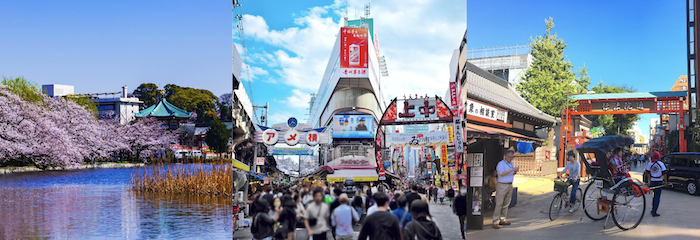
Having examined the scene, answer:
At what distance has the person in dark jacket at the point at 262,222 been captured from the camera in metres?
3.64

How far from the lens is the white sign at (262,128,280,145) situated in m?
3.84

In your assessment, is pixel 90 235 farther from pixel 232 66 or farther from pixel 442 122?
pixel 442 122

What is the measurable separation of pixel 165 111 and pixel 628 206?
28.4 m

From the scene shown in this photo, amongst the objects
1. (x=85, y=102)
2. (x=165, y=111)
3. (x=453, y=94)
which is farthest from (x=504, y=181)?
(x=85, y=102)

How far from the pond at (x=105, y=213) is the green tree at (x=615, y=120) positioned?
858 cm

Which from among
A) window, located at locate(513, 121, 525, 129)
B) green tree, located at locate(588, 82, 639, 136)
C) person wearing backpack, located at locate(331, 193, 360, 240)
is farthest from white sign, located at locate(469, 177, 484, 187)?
green tree, located at locate(588, 82, 639, 136)

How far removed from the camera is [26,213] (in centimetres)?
1497

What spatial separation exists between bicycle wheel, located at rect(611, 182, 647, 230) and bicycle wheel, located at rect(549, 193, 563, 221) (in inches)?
22.9

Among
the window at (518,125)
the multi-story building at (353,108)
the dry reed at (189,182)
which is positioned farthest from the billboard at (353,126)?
the dry reed at (189,182)

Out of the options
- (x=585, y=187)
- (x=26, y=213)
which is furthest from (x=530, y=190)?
(x=26, y=213)

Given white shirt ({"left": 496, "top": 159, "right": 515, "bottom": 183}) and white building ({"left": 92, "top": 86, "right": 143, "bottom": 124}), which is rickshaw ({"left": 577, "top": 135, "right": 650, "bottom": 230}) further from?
white building ({"left": 92, "top": 86, "right": 143, "bottom": 124})

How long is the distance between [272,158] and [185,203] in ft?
43.1

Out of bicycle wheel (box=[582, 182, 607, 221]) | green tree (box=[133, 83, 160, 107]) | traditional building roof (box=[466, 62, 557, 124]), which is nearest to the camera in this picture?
traditional building roof (box=[466, 62, 557, 124])

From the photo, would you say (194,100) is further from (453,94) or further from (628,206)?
(628,206)
